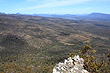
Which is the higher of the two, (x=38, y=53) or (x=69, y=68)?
(x=69, y=68)

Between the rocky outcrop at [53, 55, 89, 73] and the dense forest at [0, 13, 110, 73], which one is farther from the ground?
the rocky outcrop at [53, 55, 89, 73]

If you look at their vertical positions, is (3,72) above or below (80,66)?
below

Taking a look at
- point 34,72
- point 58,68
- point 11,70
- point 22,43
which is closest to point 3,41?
point 22,43

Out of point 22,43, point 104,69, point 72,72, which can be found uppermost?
point 72,72

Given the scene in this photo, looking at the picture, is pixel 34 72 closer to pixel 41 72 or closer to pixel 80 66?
pixel 41 72

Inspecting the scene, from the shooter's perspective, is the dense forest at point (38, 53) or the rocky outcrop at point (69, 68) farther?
the dense forest at point (38, 53)

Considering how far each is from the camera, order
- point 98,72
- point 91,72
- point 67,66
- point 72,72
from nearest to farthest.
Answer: point 72,72 → point 67,66 → point 91,72 → point 98,72

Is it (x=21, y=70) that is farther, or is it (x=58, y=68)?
(x=21, y=70)

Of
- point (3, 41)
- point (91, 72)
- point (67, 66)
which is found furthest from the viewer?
point (3, 41)

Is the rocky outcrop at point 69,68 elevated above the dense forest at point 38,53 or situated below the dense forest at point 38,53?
above

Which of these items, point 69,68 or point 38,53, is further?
point 38,53

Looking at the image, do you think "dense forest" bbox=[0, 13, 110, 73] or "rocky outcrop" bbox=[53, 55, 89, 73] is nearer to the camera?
"rocky outcrop" bbox=[53, 55, 89, 73]
